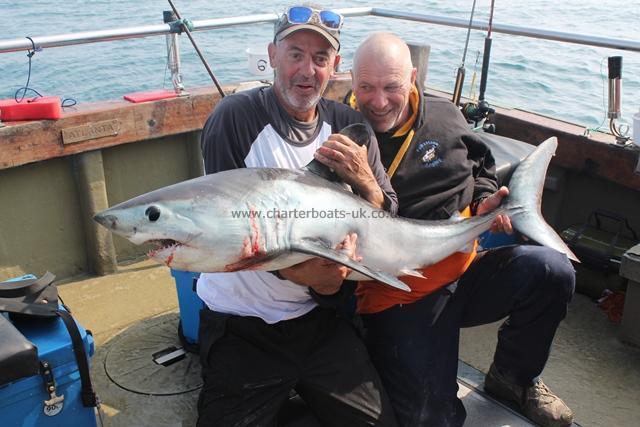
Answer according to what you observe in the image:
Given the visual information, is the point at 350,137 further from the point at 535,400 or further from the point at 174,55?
the point at 174,55

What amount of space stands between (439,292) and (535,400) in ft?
2.17

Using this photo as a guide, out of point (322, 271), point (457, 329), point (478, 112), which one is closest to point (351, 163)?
point (322, 271)

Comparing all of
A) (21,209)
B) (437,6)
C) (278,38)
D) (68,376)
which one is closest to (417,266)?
(278,38)

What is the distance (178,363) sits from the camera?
3133 millimetres

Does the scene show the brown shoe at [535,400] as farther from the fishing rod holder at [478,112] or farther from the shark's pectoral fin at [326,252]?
the fishing rod holder at [478,112]

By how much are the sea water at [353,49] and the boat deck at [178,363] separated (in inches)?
242

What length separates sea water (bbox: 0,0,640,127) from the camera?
1181 cm

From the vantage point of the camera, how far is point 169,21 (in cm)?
438

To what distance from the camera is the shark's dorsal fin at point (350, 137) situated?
2.21 metres

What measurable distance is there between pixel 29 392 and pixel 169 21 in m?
2.96

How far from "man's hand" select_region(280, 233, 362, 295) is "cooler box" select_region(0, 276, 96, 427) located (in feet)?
2.81

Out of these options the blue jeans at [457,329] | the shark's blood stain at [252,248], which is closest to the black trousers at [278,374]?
the blue jeans at [457,329]

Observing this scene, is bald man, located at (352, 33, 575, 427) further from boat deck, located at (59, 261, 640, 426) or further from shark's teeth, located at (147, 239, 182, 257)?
shark's teeth, located at (147, 239, 182, 257)

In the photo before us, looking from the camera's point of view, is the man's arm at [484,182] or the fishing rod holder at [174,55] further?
the fishing rod holder at [174,55]
